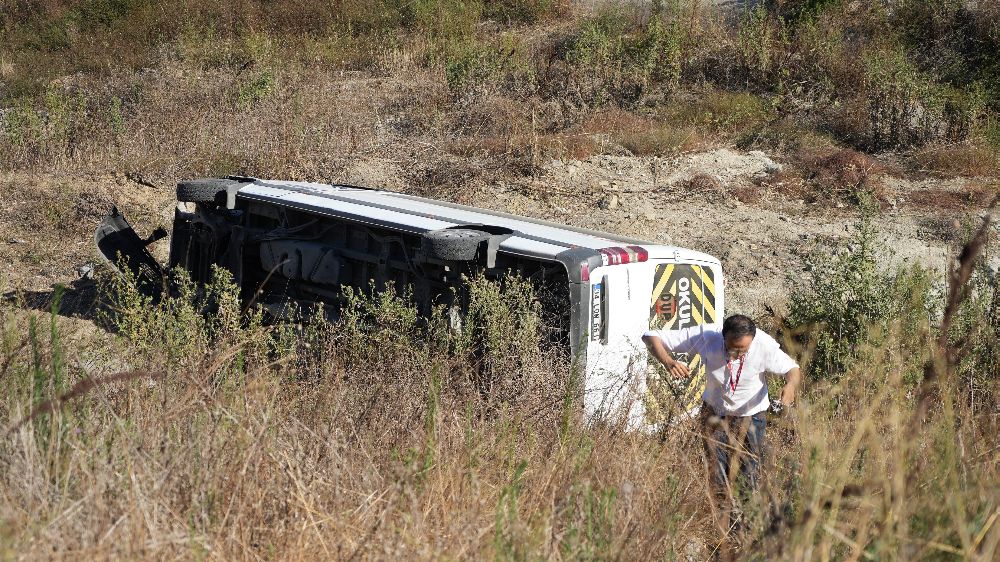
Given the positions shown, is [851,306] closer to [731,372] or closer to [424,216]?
[731,372]

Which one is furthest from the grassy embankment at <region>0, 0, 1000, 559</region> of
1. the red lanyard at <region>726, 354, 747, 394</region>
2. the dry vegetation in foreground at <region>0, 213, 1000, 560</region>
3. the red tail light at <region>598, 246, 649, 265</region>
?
the red tail light at <region>598, 246, 649, 265</region>

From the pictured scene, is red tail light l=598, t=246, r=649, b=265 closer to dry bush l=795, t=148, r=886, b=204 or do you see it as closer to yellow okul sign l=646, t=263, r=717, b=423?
yellow okul sign l=646, t=263, r=717, b=423

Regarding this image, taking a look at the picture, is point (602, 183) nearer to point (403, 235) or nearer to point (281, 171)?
point (281, 171)

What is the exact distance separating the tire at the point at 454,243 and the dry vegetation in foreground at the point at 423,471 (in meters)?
1.15

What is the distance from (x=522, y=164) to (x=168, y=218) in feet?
16.0

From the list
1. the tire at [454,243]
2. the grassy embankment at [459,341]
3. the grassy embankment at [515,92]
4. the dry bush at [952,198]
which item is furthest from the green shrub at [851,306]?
the grassy embankment at [515,92]

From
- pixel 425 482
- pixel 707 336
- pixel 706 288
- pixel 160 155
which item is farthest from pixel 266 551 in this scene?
pixel 160 155

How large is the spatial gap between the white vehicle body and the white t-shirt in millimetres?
161

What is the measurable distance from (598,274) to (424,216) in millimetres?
1887

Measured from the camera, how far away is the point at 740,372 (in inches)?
221

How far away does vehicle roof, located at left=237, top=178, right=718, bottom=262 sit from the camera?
662cm

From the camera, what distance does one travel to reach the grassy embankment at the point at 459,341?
10.6 feet

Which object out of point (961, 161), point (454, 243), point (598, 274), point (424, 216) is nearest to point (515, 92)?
point (961, 161)

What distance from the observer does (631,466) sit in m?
4.14
